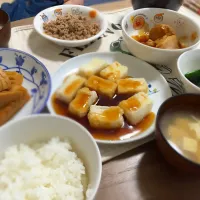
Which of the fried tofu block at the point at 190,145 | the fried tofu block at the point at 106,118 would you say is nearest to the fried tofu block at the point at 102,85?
the fried tofu block at the point at 106,118

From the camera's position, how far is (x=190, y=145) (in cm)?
76

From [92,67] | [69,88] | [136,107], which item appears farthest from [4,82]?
[136,107]

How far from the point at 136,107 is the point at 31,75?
430 mm

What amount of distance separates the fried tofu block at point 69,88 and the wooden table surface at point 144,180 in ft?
0.92

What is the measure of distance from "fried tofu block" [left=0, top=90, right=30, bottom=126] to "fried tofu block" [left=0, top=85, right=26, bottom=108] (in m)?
0.01

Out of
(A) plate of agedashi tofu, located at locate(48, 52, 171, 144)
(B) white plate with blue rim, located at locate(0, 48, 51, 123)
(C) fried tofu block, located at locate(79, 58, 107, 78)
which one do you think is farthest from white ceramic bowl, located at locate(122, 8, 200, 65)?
(B) white plate with blue rim, located at locate(0, 48, 51, 123)

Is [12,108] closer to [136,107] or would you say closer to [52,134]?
[52,134]

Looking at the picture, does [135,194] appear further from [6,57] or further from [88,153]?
[6,57]

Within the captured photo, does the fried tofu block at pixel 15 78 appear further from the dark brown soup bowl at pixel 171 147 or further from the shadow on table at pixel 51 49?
the dark brown soup bowl at pixel 171 147

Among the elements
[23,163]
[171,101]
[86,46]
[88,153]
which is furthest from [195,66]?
[23,163]

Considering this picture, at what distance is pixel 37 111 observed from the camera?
2.76ft

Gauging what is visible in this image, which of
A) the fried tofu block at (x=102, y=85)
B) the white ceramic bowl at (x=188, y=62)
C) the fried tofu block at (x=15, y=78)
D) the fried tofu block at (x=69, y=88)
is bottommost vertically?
the fried tofu block at (x=15, y=78)

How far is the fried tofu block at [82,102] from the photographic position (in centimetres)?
89

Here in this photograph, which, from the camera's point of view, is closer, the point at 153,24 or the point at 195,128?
the point at 195,128
